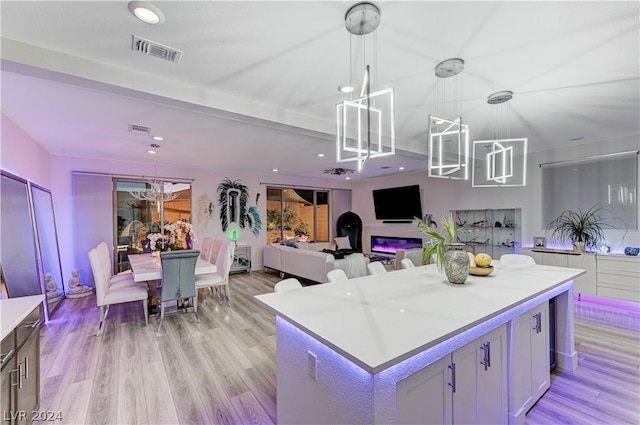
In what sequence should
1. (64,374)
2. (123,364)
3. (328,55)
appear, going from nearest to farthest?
(328,55) < (64,374) < (123,364)

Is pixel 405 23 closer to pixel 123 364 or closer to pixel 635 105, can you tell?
pixel 635 105

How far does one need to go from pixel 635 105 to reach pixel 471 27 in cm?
310

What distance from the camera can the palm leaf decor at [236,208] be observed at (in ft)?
23.9

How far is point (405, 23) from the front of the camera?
6.13ft

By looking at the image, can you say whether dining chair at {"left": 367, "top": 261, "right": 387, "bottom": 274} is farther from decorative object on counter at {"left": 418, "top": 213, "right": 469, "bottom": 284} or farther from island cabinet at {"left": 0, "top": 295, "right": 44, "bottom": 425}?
island cabinet at {"left": 0, "top": 295, "right": 44, "bottom": 425}

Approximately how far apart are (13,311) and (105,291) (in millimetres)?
2157

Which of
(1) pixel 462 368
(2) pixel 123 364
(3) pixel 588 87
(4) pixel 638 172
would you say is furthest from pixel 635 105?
(2) pixel 123 364

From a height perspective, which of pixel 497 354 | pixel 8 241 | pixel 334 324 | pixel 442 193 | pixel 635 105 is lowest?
pixel 497 354

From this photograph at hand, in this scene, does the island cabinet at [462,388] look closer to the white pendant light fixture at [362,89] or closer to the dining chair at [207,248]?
the white pendant light fixture at [362,89]

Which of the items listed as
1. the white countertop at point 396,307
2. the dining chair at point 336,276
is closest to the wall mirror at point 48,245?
the dining chair at point 336,276

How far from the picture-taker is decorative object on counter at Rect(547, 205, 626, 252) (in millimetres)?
4864

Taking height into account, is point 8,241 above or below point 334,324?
above

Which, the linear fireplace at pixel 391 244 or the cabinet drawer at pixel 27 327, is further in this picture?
the linear fireplace at pixel 391 244

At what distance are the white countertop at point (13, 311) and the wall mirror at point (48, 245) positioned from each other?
2.97 metres
